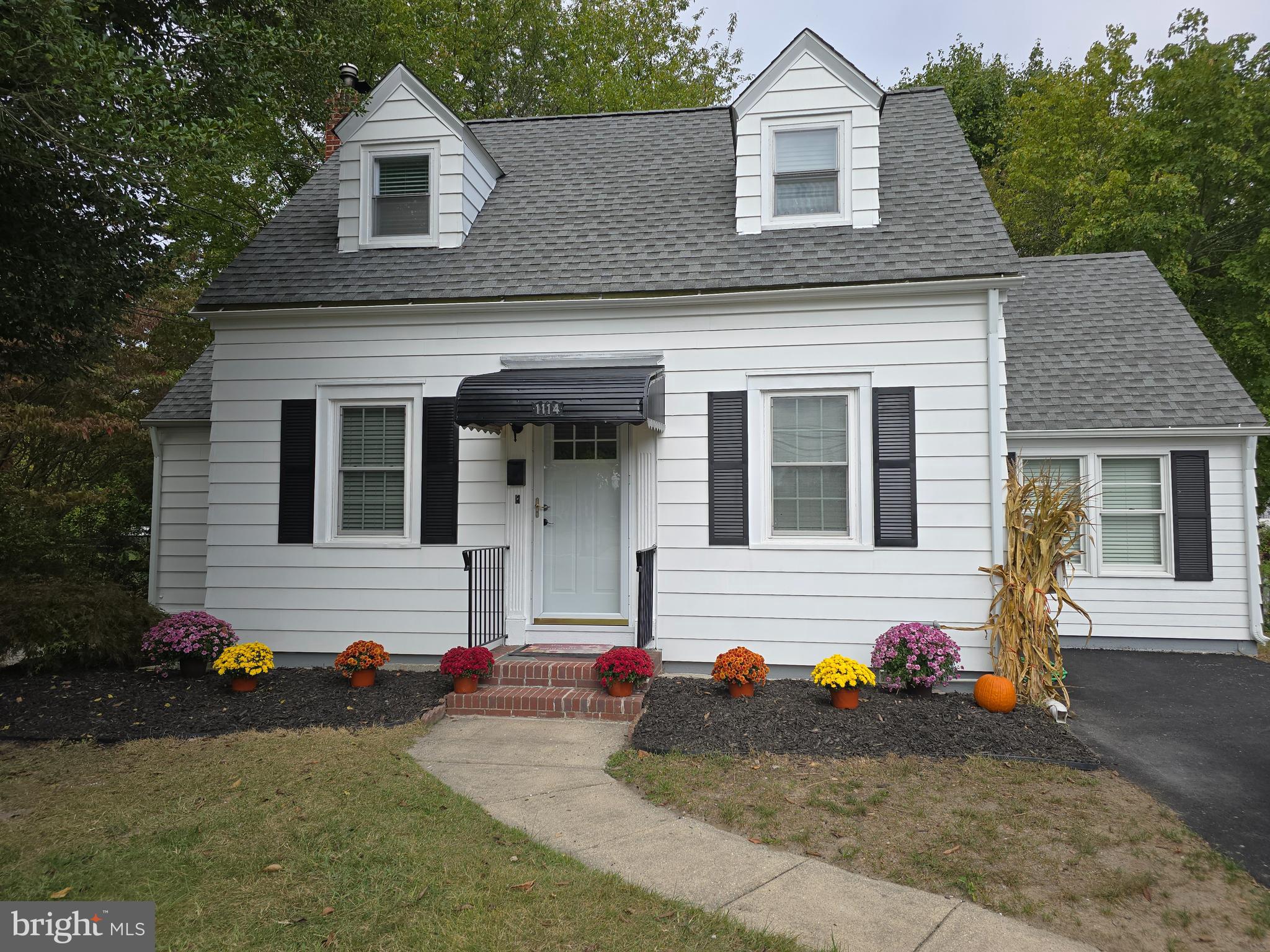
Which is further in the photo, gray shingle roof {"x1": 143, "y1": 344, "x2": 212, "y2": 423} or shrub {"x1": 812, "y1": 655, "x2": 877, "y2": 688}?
gray shingle roof {"x1": 143, "y1": 344, "x2": 212, "y2": 423}

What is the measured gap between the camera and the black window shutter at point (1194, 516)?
8.93 m

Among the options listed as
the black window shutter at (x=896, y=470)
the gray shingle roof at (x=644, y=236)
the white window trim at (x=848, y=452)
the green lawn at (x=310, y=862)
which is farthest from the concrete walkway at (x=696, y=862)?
the gray shingle roof at (x=644, y=236)

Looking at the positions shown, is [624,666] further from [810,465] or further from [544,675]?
[810,465]

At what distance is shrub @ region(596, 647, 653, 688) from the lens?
606cm

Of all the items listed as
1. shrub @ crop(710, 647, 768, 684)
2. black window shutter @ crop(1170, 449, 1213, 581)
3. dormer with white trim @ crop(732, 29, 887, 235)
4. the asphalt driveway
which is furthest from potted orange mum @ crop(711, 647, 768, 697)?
black window shutter @ crop(1170, 449, 1213, 581)

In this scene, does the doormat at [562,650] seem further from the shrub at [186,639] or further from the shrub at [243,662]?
the shrub at [186,639]

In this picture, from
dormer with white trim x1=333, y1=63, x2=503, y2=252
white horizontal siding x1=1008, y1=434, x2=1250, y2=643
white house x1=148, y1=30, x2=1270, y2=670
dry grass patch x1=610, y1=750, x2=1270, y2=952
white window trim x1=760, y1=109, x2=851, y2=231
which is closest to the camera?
dry grass patch x1=610, y1=750, x2=1270, y2=952

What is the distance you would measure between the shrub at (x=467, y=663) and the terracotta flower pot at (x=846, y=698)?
2.87 metres

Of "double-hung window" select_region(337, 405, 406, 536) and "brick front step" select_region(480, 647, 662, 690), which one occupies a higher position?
"double-hung window" select_region(337, 405, 406, 536)

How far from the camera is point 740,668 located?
6.23 metres

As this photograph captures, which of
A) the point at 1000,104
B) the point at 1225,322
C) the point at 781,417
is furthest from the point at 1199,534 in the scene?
the point at 1000,104

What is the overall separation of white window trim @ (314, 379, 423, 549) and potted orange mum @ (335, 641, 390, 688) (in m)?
1.13

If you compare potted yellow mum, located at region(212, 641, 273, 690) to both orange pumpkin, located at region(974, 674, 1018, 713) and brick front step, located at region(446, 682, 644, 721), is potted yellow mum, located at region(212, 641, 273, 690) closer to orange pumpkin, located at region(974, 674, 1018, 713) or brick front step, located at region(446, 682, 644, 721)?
brick front step, located at region(446, 682, 644, 721)

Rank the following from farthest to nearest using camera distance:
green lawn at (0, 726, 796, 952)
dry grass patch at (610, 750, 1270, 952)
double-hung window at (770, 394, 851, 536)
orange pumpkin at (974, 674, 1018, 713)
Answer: double-hung window at (770, 394, 851, 536), orange pumpkin at (974, 674, 1018, 713), dry grass patch at (610, 750, 1270, 952), green lawn at (0, 726, 796, 952)
